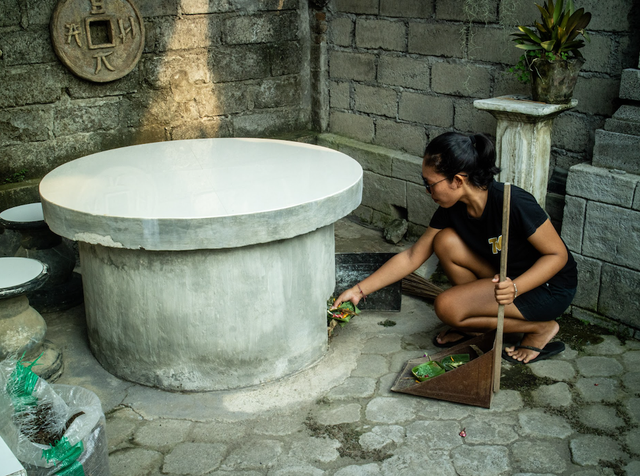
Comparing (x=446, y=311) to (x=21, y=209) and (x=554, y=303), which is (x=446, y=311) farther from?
(x=21, y=209)

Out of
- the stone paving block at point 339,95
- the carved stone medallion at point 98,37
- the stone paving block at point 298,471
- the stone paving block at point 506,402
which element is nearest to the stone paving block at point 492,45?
the stone paving block at point 339,95

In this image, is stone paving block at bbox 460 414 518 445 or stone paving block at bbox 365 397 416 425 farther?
stone paving block at bbox 365 397 416 425

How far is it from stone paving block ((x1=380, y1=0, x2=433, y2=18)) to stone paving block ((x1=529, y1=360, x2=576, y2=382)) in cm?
257

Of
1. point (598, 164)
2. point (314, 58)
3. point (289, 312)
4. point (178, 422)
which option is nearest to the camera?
point (178, 422)

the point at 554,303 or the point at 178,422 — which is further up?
the point at 554,303

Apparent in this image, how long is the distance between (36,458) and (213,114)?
357 centimetres

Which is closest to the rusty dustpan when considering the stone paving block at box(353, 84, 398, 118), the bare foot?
the bare foot

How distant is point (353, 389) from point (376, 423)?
289 millimetres

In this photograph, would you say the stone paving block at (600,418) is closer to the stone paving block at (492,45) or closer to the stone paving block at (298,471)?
the stone paving block at (298,471)

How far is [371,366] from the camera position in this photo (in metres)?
3.37

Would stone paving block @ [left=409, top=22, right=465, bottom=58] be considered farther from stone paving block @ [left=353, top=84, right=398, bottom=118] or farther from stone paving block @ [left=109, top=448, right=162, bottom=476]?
stone paving block @ [left=109, top=448, right=162, bottom=476]

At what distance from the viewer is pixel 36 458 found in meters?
2.00

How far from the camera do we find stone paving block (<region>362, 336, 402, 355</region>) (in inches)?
138

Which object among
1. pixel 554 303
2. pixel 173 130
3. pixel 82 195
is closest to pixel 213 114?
pixel 173 130
